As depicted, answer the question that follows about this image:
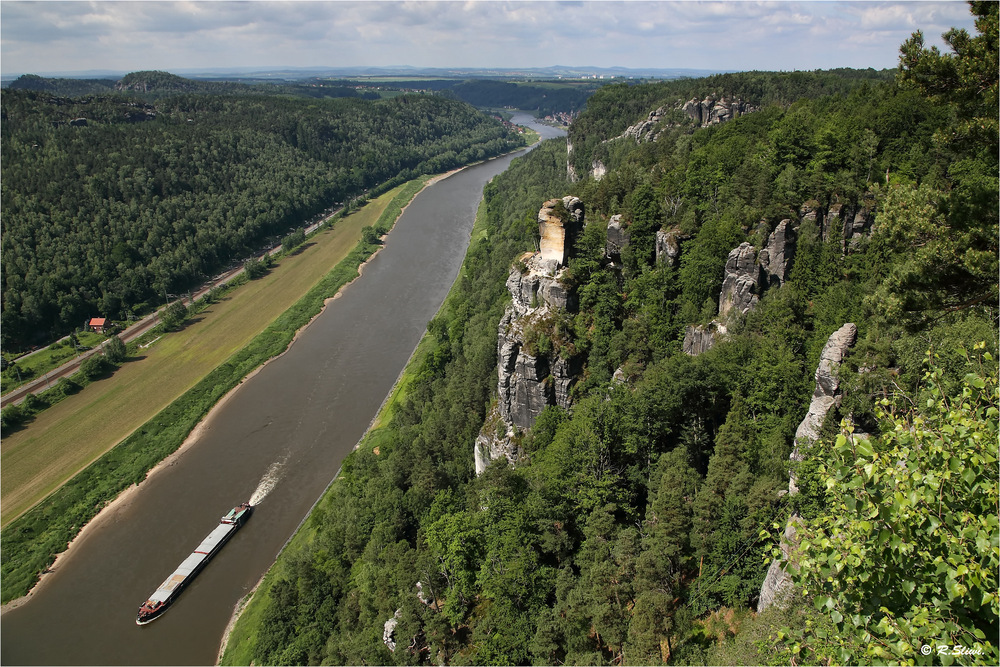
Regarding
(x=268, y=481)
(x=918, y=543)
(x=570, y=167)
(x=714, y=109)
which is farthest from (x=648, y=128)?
(x=918, y=543)

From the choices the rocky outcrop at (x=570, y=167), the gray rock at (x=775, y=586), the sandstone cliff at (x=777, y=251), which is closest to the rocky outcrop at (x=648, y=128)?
the rocky outcrop at (x=570, y=167)

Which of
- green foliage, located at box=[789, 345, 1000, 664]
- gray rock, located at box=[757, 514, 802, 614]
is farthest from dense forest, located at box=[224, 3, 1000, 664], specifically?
gray rock, located at box=[757, 514, 802, 614]

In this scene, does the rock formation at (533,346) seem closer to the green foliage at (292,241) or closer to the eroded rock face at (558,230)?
the eroded rock face at (558,230)

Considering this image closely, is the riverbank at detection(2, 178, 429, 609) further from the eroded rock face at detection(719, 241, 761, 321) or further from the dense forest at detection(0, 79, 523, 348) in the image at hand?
the eroded rock face at detection(719, 241, 761, 321)

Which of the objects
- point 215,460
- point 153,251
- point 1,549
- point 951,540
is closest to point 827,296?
point 951,540

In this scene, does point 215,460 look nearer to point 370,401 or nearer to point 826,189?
point 370,401
